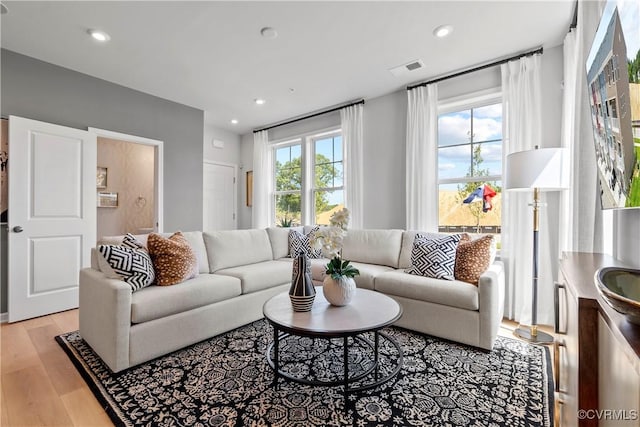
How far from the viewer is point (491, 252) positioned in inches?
97.7

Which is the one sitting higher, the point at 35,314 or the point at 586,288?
the point at 586,288

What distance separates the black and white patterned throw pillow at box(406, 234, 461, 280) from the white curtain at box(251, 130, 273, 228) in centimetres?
338

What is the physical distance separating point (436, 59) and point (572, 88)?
1207 millimetres

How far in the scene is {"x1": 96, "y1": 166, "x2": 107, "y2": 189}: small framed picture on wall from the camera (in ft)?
15.6

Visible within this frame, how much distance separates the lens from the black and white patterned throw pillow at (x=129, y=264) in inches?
81.3

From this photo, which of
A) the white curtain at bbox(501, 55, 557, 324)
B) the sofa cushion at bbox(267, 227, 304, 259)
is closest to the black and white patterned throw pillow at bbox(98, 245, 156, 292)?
the sofa cushion at bbox(267, 227, 304, 259)

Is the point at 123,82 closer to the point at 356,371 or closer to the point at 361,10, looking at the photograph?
the point at 361,10

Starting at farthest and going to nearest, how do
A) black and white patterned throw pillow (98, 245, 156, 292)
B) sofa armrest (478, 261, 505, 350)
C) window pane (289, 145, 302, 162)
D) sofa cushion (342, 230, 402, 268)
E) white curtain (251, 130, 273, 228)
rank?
white curtain (251, 130, 273, 228)
window pane (289, 145, 302, 162)
sofa cushion (342, 230, 402, 268)
sofa armrest (478, 261, 505, 350)
black and white patterned throw pillow (98, 245, 156, 292)

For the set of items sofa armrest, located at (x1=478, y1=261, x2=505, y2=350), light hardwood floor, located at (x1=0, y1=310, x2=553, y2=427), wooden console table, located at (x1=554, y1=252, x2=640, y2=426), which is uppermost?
wooden console table, located at (x1=554, y1=252, x2=640, y2=426)

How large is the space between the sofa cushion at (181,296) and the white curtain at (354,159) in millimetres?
2078

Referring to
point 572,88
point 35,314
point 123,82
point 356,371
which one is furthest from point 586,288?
point 123,82

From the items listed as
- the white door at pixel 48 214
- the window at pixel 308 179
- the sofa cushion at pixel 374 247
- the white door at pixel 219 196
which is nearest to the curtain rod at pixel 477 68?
the window at pixel 308 179

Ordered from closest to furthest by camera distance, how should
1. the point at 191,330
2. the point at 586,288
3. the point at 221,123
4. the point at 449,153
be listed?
the point at 586,288 → the point at 191,330 → the point at 449,153 → the point at 221,123

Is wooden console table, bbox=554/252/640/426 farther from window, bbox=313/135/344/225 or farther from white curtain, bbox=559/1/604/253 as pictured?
window, bbox=313/135/344/225
